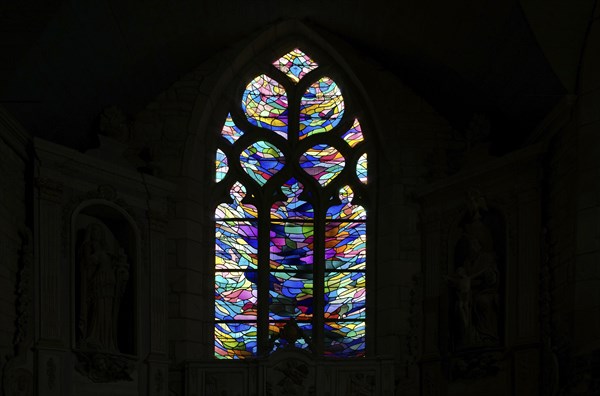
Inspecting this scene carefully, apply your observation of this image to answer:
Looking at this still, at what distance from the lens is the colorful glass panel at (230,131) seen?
45.5ft

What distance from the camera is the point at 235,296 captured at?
13.4 meters

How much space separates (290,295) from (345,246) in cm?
69

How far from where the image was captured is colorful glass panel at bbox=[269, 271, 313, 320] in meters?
13.5
